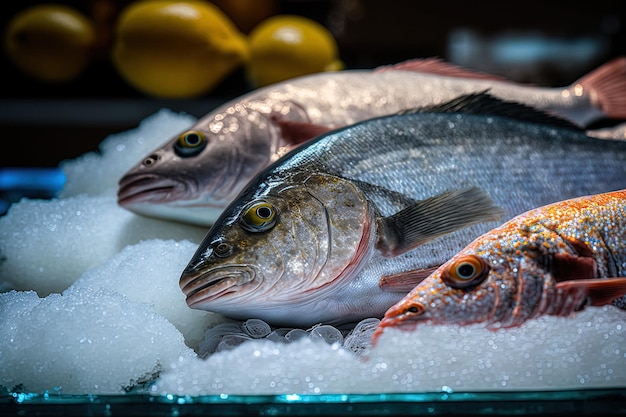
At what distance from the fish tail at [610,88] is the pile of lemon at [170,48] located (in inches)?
26.2

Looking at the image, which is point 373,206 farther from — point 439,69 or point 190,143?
point 439,69

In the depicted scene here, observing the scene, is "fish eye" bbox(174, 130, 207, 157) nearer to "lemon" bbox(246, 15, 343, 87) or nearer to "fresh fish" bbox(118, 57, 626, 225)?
"fresh fish" bbox(118, 57, 626, 225)

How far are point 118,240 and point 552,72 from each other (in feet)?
8.15

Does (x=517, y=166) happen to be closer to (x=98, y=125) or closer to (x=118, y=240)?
(x=118, y=240)

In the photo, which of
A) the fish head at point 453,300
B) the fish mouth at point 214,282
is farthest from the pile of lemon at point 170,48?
the fish head at point 453,300

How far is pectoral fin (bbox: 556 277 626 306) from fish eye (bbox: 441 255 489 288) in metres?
0.08

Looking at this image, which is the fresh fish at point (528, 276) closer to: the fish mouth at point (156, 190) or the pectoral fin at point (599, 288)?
the pectoral fin at point (599, 288)

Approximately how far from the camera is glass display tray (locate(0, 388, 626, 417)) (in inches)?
19.6

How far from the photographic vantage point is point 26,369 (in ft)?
1.98

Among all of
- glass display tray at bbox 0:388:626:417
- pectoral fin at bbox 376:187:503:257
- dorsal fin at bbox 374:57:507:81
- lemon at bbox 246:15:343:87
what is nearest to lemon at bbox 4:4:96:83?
lemon at bbox 246:15:343:87

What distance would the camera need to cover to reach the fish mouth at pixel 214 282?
675 millimetres

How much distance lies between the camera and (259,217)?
708 millimetres

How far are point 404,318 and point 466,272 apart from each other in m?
0.08

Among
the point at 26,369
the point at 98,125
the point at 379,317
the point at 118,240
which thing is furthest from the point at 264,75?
the point at 26,369
